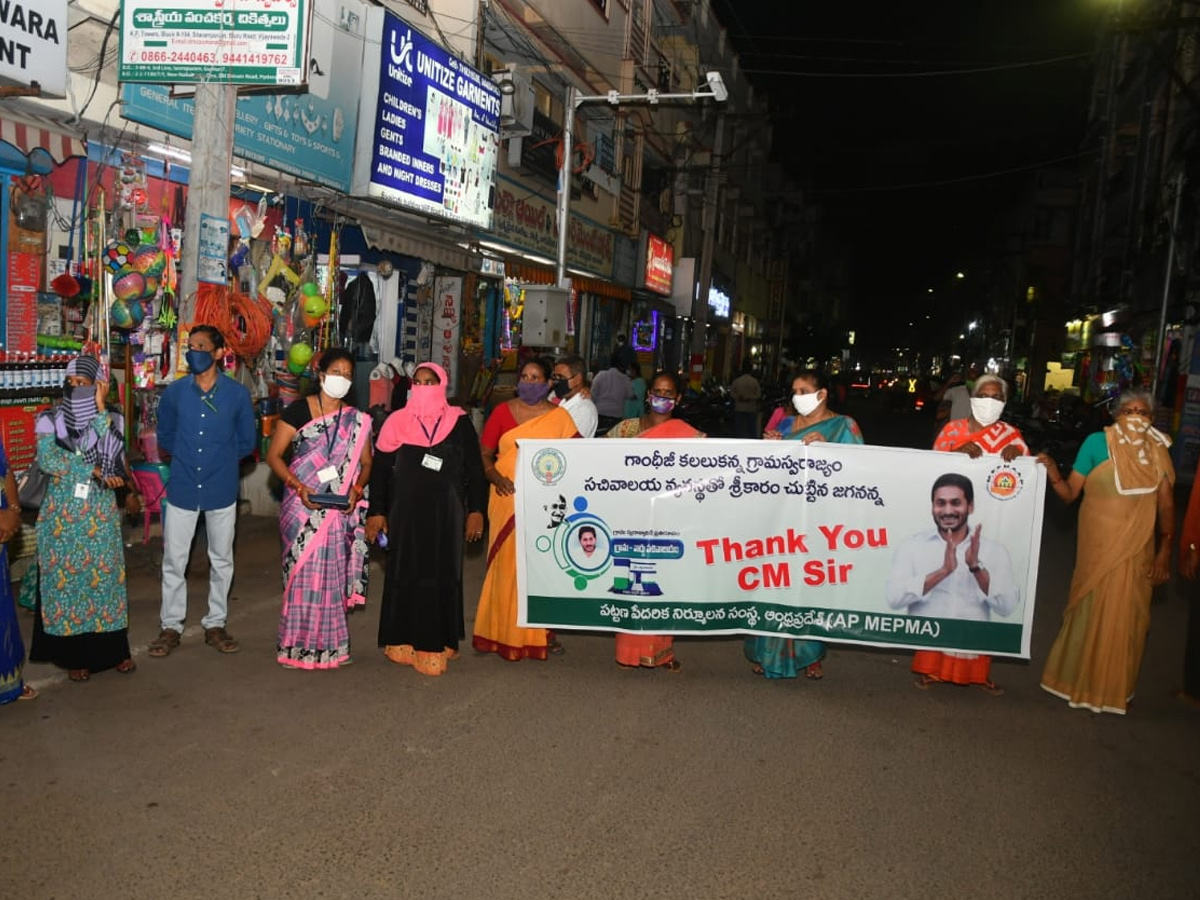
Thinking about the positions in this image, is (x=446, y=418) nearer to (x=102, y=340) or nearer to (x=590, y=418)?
(x=590, y=418)

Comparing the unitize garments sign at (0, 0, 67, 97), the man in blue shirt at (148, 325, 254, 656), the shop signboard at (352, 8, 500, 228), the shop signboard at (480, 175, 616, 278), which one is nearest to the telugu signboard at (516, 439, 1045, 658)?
the man in blue shirt at (148, 325, 254, 656)

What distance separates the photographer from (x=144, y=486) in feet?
27.1

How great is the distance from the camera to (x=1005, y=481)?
228 inches

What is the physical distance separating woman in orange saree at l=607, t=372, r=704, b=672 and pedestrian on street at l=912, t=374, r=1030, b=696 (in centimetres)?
149

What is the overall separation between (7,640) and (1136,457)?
19.7 ft

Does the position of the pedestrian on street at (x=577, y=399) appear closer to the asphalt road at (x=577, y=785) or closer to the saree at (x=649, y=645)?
the saree at (x=649, y=645)

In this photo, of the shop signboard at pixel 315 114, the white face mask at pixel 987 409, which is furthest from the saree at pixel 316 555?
the shop signboard at pixel 315 114

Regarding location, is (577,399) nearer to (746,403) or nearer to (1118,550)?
(1118,550)

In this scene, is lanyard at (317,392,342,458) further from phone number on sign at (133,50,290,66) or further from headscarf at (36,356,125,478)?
phone number on sign at (133,50,290,66)

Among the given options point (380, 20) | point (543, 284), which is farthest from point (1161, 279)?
point (380, 20)

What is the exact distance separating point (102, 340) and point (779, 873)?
23.7 ft

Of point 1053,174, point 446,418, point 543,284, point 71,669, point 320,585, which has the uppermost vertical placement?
point 1053,174

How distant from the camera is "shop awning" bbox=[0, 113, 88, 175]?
7.62 metres

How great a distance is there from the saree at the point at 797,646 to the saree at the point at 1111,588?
138 centimetres
